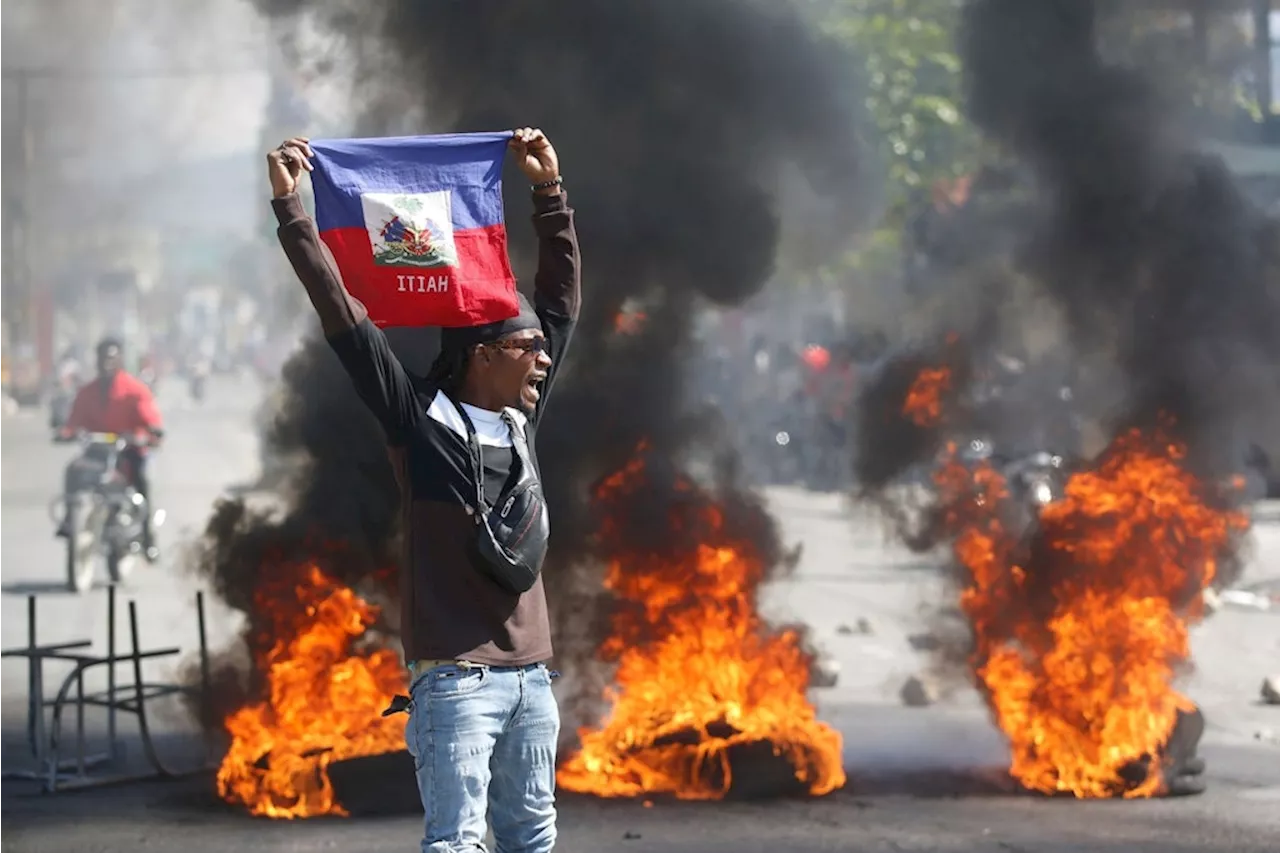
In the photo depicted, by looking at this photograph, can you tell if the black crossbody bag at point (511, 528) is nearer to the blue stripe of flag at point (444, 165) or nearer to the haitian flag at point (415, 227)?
the haitian flag at point (415, 227)

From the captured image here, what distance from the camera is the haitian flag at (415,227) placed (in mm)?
4328

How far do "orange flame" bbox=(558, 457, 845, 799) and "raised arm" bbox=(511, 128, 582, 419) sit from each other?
8.71 feet

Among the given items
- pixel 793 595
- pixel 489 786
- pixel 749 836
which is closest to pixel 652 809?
pixel 749 836

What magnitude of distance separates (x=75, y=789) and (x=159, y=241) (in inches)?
3179

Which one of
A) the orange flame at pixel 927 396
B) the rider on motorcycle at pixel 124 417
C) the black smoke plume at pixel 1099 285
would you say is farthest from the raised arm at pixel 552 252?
the rider on motorcycle at pixel 124 417

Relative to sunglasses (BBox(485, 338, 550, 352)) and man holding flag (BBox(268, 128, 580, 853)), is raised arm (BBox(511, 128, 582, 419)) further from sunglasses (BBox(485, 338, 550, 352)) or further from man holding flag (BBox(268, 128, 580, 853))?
sunglasses (BBox(485, 338, 550, 352))

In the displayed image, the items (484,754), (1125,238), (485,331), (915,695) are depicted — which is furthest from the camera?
(915,695)

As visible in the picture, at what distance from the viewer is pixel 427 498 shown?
3.96m

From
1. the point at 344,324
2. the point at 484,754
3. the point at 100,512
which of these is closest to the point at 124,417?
the point at 100,512

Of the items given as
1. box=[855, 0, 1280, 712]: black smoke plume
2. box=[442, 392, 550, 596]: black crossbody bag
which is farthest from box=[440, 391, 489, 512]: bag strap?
box=[855, 0, 1280, 712]: black smoke plume

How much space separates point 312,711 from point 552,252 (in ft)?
9.71

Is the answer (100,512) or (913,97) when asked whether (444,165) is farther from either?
(913,97)

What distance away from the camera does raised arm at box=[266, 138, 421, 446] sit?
3.91 metres

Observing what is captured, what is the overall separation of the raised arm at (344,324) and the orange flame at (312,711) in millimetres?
2827
